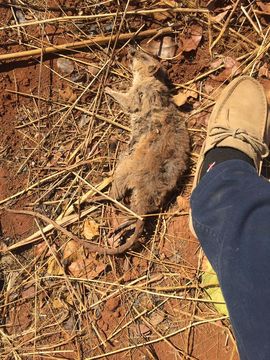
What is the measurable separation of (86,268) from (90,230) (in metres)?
0.30

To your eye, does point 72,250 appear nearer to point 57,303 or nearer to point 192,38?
point 57,303

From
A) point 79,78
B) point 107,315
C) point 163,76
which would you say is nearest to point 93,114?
point 79,78

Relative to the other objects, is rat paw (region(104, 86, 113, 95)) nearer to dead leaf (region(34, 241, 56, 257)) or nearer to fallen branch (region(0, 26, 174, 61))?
fallen branch (region(0, 26, 174, 61))

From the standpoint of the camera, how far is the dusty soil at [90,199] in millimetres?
3869

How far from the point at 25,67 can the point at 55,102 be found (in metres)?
0.38

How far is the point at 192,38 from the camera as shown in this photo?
4.03 m

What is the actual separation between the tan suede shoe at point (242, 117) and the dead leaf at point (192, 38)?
446 millimetres

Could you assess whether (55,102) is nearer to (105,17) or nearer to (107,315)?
(105,17)

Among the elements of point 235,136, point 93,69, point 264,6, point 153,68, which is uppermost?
point 264,6

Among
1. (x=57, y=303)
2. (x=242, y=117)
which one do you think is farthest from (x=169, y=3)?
(x=57, y=303)

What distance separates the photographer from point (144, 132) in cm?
386

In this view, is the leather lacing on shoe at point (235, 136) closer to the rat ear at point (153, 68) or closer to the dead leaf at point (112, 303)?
the rat ear at point (153, 68)

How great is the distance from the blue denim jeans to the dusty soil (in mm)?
855

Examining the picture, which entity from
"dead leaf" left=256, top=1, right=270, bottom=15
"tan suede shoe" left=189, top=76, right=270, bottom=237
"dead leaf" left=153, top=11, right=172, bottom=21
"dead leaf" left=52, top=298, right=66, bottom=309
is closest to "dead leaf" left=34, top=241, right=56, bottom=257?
"dead leaf" left=52, top=298, right=66, bottom=309
